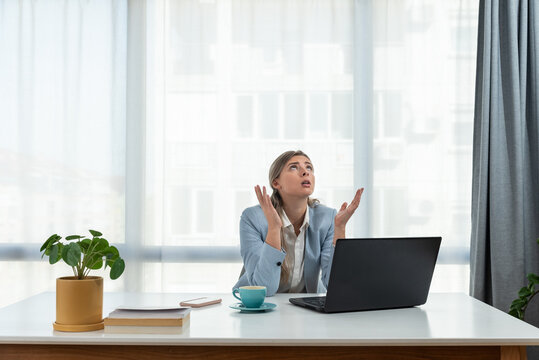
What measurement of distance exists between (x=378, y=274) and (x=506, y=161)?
1.74 m

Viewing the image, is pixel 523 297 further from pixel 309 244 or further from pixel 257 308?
pixel 257 308

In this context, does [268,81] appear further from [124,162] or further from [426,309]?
[426,309]

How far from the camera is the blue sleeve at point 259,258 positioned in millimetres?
1993

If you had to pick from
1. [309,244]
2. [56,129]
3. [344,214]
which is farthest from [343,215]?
[56,129]

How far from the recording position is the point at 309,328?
141 centimetres

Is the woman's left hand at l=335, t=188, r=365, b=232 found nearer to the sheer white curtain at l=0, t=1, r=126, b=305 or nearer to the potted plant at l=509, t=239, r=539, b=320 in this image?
the potted plant at l=509, t=239, r=539, b=320

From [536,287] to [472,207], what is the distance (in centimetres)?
52

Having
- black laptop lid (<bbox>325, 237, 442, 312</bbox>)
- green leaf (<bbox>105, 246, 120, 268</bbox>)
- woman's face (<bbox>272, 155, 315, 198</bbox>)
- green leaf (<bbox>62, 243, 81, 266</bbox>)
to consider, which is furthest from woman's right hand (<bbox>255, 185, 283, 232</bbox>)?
green leaf (<bbox>62, 243, 81, 266</bbox>)

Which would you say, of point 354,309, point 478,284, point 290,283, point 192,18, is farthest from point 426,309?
point 192,18

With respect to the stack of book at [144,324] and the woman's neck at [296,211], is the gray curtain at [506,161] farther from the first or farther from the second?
the stack of book at [144,324]

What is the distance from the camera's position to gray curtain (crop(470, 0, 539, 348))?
117 inches

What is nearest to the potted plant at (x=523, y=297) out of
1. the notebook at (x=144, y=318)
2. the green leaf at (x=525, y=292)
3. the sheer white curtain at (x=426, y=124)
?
the green leaf at (x=525, y=292)

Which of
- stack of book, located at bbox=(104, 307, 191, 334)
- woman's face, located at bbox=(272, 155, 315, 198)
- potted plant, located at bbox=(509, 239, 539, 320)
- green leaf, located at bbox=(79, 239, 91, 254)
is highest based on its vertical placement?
woman's face, located at bbox=(272, 155, 315, 198)

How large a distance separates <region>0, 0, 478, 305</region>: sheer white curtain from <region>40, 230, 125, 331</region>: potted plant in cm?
170
